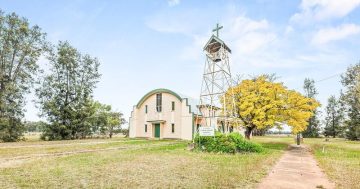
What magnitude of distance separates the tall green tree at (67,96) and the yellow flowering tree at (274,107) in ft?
81.0

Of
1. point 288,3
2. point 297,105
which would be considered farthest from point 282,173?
point 297,105

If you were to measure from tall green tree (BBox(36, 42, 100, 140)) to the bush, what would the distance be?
25044 millimetres

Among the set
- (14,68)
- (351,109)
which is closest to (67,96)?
(14,68)

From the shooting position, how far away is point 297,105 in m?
21.8

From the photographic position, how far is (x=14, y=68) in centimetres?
3225

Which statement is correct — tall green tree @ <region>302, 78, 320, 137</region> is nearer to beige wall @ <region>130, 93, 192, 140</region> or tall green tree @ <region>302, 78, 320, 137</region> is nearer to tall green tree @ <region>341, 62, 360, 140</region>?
tall green tree @ <region>341, 62, 360, 140</region>

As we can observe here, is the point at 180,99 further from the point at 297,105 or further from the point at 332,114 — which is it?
the point at 332,114

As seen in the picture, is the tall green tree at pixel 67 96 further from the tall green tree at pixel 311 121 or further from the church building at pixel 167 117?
the tall green tree at pixel 311 121

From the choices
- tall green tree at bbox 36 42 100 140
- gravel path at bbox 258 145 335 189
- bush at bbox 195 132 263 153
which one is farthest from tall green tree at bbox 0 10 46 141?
gravel path at bbox 258 145 335 189

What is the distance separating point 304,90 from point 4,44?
64.9 meters

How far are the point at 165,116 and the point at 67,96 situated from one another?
15169 mm

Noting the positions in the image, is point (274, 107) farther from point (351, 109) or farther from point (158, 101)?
point (351, 109)

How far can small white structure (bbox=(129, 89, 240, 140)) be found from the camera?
1224 inches

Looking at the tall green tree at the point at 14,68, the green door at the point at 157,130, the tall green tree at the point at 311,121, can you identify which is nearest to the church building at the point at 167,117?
the green door at the point at 157,130
